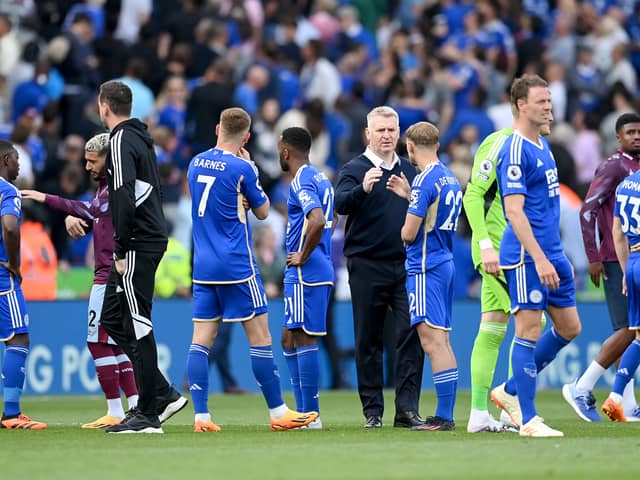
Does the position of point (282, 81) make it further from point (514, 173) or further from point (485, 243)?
point (514, 173)

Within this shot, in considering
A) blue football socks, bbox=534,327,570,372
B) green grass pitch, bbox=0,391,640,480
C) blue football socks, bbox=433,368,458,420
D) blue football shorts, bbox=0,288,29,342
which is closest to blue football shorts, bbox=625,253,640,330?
green grass pitch, bbox=0,391,640,480

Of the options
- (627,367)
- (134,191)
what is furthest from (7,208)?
(627,367)

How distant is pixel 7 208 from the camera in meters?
13.0

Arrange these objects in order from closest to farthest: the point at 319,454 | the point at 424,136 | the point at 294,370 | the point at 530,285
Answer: the point at 319,454
the point at 530,285
the point at 424,136
the point at 294,370

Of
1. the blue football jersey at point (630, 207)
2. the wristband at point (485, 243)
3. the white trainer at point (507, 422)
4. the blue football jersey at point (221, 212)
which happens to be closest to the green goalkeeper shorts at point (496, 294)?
the wristband at point (485, 243)

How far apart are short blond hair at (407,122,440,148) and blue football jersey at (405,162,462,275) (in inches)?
7.3

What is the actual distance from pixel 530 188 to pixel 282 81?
15343 mm

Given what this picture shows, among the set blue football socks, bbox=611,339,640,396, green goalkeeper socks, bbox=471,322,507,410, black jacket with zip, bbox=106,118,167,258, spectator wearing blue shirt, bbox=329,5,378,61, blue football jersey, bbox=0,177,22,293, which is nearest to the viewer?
black jacket with zip, bbox=106,118,167,258

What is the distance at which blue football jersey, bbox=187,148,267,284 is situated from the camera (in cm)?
1220

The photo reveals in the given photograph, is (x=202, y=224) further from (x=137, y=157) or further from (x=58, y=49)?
(x=58, y=49)

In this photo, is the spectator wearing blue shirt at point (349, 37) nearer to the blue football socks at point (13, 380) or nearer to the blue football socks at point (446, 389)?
the blue football socks at point (13, 380)

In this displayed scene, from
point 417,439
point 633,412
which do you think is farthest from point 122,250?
point 633,412

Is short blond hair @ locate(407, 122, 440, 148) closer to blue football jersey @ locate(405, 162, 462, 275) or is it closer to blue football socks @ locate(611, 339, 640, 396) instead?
blue football jersey @ locate(405, 162, 462, 275)

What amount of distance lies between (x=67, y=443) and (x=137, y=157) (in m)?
2.23
